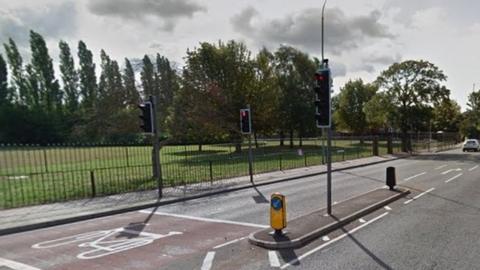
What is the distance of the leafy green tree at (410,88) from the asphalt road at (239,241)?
30429 mm

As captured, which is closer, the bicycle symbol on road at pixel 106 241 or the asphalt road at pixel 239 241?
the asphalt road at pixel 239 241


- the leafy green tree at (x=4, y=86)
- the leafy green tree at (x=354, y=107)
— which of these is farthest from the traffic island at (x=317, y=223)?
the leafy green tree at (x=4, y=86)

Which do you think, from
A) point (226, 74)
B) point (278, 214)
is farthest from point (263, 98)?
point (278, 214)

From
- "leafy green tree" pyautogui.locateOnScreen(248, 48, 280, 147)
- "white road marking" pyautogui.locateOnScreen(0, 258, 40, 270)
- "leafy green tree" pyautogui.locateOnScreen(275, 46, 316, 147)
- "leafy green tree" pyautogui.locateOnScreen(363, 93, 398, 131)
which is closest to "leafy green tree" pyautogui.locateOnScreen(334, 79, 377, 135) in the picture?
"leafy green tree" pyautogui.locateOnScreen(275, 46, 316, 147)

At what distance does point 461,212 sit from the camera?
8602mm

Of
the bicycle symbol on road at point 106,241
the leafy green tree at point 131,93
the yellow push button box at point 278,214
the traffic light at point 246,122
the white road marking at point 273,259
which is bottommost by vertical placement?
the bicycle symbol on road at point 106,241

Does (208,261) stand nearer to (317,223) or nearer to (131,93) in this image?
(317,223)

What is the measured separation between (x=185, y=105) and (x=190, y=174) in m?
5.03

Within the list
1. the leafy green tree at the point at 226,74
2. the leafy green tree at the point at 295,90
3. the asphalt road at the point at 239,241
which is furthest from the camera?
the leafy green tree at the point at 295,90

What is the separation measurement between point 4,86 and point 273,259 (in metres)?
77.1

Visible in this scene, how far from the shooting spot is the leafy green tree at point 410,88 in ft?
123

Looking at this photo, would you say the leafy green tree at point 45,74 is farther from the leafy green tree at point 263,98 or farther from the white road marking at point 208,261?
the white road marking at point 208,261

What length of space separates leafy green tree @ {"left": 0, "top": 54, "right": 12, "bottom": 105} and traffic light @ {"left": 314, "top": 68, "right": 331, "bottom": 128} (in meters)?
72.3

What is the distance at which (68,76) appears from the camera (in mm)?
70812
